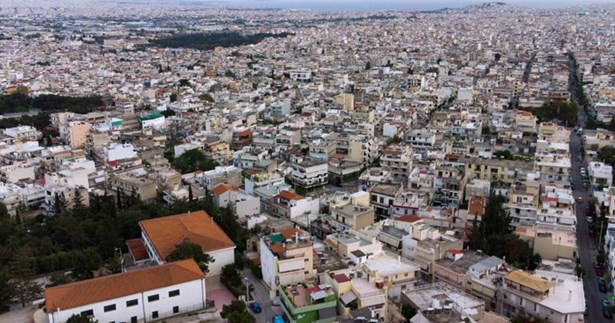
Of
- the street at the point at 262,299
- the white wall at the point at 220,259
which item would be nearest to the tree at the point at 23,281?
the white wall at the point at 220,259

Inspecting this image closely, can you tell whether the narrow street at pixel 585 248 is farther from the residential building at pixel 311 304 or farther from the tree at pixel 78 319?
the tree at pixel 78 319

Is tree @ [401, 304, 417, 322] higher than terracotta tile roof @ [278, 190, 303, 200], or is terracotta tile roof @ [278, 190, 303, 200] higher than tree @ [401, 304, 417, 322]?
terracotta tile roof @ [278, 190, 303, 200]

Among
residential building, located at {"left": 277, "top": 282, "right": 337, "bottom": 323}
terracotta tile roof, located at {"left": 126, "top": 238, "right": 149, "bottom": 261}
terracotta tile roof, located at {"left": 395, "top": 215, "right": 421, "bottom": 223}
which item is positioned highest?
terracotta tile roof, located at {"left": 395, "top": 215, "right": 421, "bottom": 223}

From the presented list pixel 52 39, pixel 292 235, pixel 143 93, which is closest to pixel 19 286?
pixel 292 235

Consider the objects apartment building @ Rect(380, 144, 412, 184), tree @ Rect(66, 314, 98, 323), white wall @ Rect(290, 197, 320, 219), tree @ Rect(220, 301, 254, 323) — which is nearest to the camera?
tree @ Rect(66, 314, 98, 323)

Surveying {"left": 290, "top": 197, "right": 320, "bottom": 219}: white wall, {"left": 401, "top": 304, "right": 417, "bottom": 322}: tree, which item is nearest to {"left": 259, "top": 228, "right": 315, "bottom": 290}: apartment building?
{"left": 401, "top": 304, "right": 417, "bottom": 322}: tree

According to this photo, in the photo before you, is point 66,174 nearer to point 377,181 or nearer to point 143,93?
point 377,181

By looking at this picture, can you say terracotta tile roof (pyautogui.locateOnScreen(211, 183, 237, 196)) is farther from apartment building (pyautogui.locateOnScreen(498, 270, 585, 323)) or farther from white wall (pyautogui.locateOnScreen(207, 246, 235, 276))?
apartment building (pyautogui.locateOnScreen(498, 270, 585, 323))

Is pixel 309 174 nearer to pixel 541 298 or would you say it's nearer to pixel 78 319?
pixel 541 298
